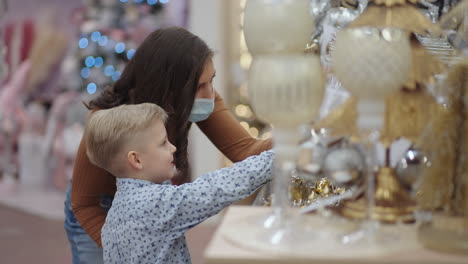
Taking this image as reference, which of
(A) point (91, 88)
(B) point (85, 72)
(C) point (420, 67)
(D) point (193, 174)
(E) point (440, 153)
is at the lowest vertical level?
(D) point (193, 174)

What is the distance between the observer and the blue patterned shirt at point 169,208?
1.28 metres

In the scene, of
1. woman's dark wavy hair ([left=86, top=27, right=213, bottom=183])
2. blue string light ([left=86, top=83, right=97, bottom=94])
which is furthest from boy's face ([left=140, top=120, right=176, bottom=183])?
blue string light ([left=86, top=83, right=97, bottom=94])

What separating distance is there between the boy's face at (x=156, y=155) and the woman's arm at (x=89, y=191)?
0.35 m

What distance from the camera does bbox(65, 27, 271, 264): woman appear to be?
5.77 ft

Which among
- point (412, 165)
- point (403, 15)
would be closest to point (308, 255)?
point (412, 165)

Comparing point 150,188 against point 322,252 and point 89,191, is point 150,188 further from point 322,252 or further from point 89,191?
point 322,252

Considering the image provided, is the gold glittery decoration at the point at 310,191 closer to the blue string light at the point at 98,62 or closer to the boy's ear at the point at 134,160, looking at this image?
the boy's ear at the point at 134,160

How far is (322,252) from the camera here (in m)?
0.89

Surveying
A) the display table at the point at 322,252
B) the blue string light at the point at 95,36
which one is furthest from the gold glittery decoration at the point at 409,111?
the blue string light at the point at 95,36

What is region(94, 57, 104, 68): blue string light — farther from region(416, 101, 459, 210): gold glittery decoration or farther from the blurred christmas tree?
region(416, 101, 459, 210): gold glittery decoration

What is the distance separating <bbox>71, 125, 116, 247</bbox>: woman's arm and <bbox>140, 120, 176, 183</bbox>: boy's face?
0.35 metres

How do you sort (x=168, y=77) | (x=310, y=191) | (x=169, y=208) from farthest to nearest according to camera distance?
(x=168, y=77) → (x=310, y=191) → (x=169, y=208)

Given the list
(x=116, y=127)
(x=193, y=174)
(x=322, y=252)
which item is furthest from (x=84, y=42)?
(x=322, y=252)

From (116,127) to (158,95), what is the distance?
0.29m
